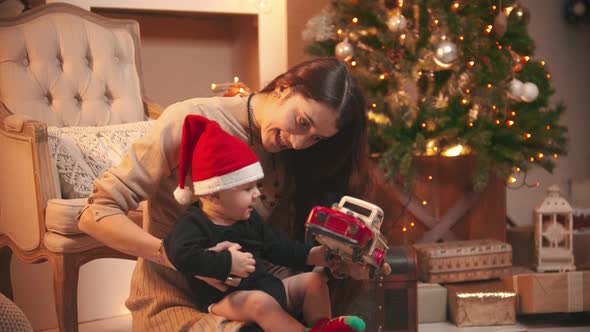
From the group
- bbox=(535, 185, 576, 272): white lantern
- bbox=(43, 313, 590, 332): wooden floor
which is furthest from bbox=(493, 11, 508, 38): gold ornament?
bbox=(43, 313, 590, 332): wooden floor

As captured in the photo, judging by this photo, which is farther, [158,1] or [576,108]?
[576,108]

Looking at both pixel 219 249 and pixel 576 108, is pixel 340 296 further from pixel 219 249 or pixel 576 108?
pixel 576 108

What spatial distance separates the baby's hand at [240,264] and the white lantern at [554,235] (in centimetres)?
191

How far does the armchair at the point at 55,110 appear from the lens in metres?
2.09

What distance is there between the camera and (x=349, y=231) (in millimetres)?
1169

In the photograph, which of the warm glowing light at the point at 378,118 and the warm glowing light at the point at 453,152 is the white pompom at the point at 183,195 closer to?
the warm glowing light at the point at 378,118

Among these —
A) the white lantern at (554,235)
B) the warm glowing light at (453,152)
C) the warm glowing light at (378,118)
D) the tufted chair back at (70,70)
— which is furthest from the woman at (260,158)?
the white lantern at (554,235)

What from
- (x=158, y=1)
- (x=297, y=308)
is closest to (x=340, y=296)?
(x=297, y=308)

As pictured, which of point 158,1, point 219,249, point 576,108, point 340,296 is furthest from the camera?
point 576,108

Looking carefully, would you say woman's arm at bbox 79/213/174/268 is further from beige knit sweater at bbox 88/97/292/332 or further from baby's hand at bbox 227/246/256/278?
baby's hand at bbox 227/246/256/278

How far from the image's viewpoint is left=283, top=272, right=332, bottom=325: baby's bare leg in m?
1.30

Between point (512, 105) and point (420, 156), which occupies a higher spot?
point (512, 105)

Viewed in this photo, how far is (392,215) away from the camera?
283 cm

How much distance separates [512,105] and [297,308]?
1793 mm
